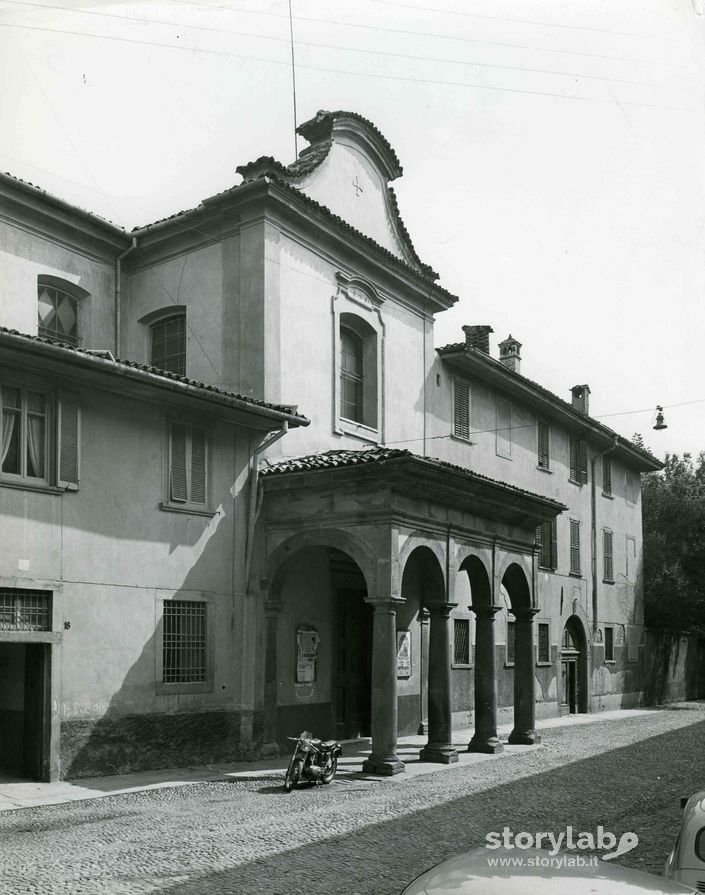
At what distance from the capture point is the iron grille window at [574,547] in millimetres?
26141

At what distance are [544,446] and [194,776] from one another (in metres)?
15.5

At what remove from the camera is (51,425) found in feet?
38.8

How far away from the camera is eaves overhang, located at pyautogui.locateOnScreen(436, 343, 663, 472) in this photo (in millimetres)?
20656

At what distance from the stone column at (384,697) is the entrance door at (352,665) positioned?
3304 mm

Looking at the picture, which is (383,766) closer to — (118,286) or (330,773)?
(330,773)

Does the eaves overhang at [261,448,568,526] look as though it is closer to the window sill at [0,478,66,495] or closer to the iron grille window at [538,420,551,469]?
the window sill at [0,478,66,495]

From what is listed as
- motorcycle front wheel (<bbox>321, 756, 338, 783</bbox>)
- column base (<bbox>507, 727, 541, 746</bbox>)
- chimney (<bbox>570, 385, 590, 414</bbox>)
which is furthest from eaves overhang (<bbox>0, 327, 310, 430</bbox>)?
chimney (<bbox>570, 385, 590, 414</bbox>)

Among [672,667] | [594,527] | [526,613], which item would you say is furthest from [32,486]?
[672,667]

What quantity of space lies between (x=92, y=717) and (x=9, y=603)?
1.86 meters

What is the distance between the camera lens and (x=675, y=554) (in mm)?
33812

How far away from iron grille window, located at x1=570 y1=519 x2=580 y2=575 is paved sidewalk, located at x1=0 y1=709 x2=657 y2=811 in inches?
404

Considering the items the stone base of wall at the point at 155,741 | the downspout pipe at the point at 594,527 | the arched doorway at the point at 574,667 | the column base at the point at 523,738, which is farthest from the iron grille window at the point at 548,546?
the stone base of wall at the point at 155,741

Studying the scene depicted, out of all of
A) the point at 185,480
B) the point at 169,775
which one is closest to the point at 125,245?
the point at 185,480

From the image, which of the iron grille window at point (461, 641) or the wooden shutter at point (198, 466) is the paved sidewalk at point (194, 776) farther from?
the wooden shutter at point (198, 466)
